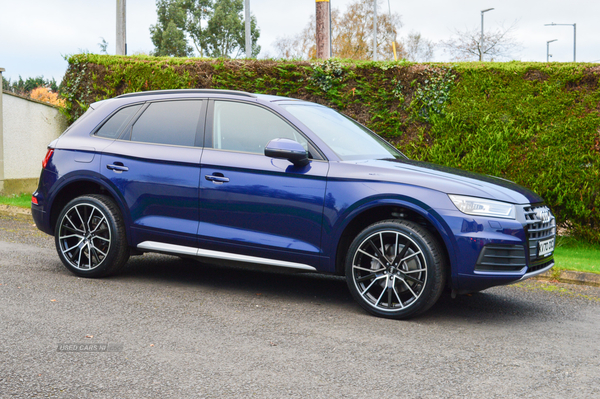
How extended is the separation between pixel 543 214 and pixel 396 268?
1.32 m

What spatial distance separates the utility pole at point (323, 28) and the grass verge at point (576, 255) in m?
6.55

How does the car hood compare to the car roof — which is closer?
the car hood

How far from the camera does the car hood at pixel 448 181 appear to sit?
470 cm

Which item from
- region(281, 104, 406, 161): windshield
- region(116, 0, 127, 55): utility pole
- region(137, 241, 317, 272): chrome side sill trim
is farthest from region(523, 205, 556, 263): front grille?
region(116, 0, 127, 55): utility pole

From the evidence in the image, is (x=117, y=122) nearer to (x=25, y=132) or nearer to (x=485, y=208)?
(x=485, y=208)

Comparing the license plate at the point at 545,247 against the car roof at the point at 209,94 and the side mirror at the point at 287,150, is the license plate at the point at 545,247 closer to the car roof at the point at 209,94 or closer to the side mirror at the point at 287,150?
the side mirror at the point at 287,150

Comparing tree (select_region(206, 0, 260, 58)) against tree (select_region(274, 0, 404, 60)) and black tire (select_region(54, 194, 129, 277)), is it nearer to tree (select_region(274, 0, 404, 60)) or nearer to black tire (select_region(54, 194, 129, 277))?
tree (select_region(274, 0, 404, 60))

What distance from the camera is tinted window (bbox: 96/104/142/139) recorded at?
617 cm

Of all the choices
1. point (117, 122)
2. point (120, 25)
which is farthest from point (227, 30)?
point (117, 122)

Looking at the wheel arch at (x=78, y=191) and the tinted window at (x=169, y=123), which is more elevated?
the tinted window at (x=169, y=123)

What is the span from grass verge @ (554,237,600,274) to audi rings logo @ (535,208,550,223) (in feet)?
7.24

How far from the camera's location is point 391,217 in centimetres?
507

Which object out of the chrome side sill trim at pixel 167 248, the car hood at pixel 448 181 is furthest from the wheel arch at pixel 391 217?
the chrome side sill trim at pixel 167 248

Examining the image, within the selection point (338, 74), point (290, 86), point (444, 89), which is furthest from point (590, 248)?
point (290, 86)
